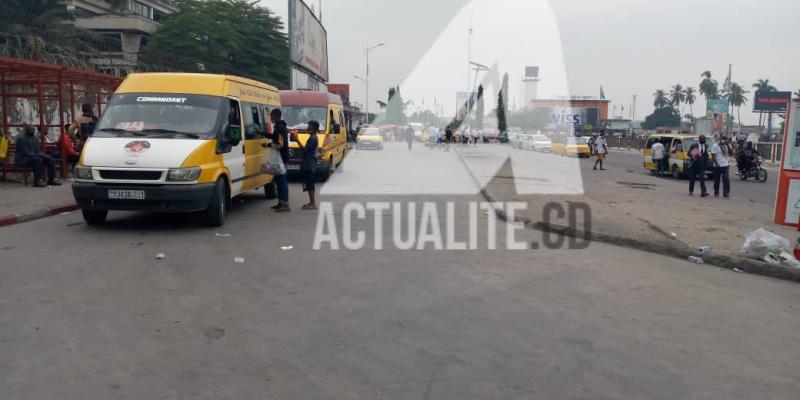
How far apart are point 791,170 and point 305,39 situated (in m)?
29.0

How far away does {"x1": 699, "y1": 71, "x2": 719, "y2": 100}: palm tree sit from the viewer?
377 feet

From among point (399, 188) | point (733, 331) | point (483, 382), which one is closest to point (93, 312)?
point (483, 382)

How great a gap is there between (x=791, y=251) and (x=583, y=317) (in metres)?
4.59

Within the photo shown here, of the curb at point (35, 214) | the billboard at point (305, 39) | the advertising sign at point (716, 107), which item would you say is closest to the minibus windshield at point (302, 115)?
the curb at point (35, 214)

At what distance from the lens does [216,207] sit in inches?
369

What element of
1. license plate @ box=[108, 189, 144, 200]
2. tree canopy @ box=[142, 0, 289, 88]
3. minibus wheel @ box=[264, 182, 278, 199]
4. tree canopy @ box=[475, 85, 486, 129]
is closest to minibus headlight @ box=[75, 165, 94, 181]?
license plate @ box=[108, 189, 144, 200]

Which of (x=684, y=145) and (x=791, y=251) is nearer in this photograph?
(x=791, y=251)

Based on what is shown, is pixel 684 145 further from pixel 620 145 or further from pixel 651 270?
pixel 620 145

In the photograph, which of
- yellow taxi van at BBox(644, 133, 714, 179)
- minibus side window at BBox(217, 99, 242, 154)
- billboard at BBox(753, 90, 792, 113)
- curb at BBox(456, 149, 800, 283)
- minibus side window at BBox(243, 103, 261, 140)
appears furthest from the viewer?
billboard at BBox(753, 90, 792, 113)

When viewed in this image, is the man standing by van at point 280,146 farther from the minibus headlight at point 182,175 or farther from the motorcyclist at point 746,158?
the motorcyclist at point 746,158

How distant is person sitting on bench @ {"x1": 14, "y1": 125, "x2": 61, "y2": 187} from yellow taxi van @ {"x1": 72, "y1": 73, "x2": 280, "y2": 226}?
5.01 metres

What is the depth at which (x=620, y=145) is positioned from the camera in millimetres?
63375

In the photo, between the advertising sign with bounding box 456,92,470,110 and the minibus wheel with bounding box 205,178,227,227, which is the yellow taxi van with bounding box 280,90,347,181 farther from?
the advertising sign with bounding box 456,92,470,110

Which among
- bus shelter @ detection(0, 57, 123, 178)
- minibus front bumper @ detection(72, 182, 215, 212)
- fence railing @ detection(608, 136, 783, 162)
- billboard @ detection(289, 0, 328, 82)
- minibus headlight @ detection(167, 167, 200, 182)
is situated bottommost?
fence railing @ detection(608, 136, 783, 162)
